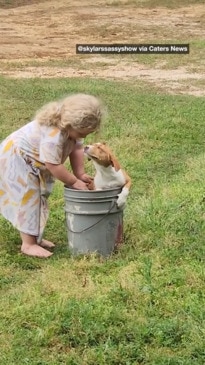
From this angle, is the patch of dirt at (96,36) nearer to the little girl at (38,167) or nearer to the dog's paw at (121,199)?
the little girl at (38,167)

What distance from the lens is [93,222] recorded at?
5098mm

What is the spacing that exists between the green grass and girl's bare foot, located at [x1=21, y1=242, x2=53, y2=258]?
0.06 meters

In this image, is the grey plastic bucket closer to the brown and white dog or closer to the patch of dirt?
the brown and white dog

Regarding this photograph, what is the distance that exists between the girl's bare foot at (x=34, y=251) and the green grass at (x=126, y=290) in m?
0.06

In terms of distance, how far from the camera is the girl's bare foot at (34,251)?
525 centimetres

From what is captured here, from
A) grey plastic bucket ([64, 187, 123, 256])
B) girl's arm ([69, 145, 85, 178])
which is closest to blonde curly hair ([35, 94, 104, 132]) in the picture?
girl's arm ([69, 145, 85, 178])

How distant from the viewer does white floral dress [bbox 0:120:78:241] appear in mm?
5281

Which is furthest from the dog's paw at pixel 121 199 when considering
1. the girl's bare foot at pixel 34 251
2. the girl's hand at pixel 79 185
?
the girl's bare foot at pixel 34 251

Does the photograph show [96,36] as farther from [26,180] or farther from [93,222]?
[93,222]

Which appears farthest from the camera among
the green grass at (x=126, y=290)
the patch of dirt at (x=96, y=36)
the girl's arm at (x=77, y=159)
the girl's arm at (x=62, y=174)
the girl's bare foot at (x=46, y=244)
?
the patch of dirt at (x=96, y=36)

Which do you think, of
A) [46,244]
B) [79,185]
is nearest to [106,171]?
[79,185]

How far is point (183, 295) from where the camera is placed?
4.15 m

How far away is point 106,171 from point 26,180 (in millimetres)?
547

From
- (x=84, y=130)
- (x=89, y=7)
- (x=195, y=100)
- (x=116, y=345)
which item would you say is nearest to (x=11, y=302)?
(x=116, y=345)
